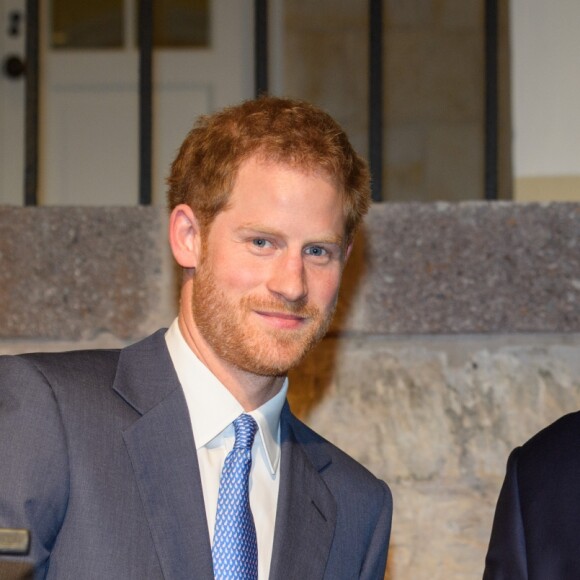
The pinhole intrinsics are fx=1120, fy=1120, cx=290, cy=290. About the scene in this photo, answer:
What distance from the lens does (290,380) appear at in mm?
2639

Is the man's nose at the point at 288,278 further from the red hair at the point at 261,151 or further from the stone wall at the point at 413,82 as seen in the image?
the stone wall at the point at 413,82

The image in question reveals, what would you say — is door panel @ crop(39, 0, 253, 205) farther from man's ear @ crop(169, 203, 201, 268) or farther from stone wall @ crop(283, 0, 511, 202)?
man's ear @ crop(169, 203, 201, 268)

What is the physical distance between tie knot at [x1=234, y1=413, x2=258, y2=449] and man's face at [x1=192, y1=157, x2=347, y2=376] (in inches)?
3.7

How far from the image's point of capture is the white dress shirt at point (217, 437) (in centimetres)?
200

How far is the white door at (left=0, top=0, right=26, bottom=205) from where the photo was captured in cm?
414

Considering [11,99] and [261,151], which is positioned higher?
[11,99]

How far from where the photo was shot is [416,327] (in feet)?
8.73

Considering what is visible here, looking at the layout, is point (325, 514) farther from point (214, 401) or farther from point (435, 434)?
point (435, 434)

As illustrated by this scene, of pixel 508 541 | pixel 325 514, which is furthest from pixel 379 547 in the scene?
pixel 508 541

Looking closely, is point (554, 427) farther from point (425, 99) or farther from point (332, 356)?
point (425, 99)

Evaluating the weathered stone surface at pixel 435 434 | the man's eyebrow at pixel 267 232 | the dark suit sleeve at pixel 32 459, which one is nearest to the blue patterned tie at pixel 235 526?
the dark suit sleeve at pixel 32 459

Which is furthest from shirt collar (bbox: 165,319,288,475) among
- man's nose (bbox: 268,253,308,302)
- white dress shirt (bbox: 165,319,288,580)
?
man's nose (bbox: 268,253,308,302)

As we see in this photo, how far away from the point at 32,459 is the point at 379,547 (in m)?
0.76

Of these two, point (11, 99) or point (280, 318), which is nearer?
point (280, 318)
